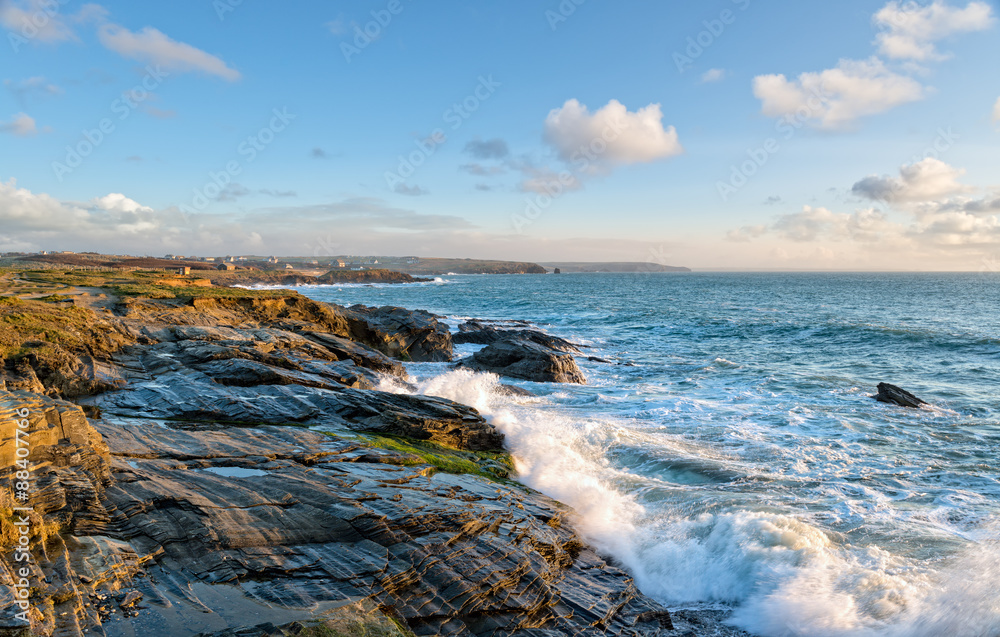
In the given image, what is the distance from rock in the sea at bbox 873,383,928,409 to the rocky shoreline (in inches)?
684

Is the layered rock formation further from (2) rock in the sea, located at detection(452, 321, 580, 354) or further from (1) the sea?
(2) rock in the sea, located at detection(452, 321, 580, 354)

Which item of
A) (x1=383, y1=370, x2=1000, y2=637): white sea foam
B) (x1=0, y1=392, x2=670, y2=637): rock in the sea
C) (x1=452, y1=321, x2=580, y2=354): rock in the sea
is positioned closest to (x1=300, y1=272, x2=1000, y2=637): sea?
(x1=383, y1=370, x2=1000, y2=637): white sea foam

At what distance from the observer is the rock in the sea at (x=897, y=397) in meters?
20.4

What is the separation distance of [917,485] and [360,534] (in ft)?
43.8

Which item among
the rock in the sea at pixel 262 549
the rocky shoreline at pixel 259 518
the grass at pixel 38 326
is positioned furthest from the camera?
the grass at pixel 38 326

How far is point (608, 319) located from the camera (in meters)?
55.8

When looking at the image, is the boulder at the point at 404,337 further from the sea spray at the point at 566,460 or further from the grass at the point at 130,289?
the sea spray at the point at 566,460

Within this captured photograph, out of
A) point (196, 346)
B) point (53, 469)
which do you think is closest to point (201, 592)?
point (53, 469)

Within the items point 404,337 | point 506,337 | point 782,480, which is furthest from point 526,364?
point 782,480

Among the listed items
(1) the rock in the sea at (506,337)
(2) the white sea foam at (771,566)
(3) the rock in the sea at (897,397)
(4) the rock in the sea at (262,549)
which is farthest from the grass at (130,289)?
(3) the rock in the sea at (897,397)

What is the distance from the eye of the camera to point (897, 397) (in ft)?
68.1

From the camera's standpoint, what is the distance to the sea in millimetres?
Answer: 8078

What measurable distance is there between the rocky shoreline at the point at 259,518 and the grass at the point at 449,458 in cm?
7

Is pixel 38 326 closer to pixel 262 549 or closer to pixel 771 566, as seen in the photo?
pixel 262 549
